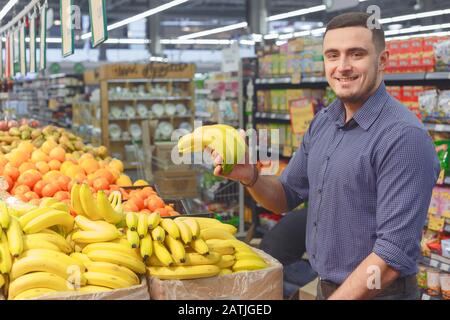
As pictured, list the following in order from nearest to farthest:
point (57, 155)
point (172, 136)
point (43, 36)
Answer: point (57, 155) → point (43, 36) → point (172, 136)

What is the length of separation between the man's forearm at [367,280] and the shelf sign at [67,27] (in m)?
3.00

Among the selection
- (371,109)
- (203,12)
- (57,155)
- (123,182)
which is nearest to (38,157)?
(57,155)

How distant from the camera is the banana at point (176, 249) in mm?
1960

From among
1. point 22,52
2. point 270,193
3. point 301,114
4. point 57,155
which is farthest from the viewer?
point 22,52

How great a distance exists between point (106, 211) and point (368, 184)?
971mm

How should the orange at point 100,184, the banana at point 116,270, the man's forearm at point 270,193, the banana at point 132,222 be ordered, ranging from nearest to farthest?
the banana at point 116,270
the banana at point 132,222
the man's forearm at point 270,193
the orange at point 100,184

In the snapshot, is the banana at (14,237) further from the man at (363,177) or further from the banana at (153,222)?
the man at (363,177)

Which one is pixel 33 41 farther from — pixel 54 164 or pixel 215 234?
pixel 215 234

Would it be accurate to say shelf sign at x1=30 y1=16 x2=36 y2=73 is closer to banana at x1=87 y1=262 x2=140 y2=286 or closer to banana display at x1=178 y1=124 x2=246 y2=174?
banana display at x1=178 y1=124 x2=246 y2=174

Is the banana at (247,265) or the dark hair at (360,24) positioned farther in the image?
the banana at (247,265)

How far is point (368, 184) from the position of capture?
1.89 m

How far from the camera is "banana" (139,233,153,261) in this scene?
1973 mm

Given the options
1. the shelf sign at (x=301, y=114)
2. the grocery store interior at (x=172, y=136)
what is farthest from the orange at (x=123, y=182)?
the shelf sign at (x=301, y=114)
